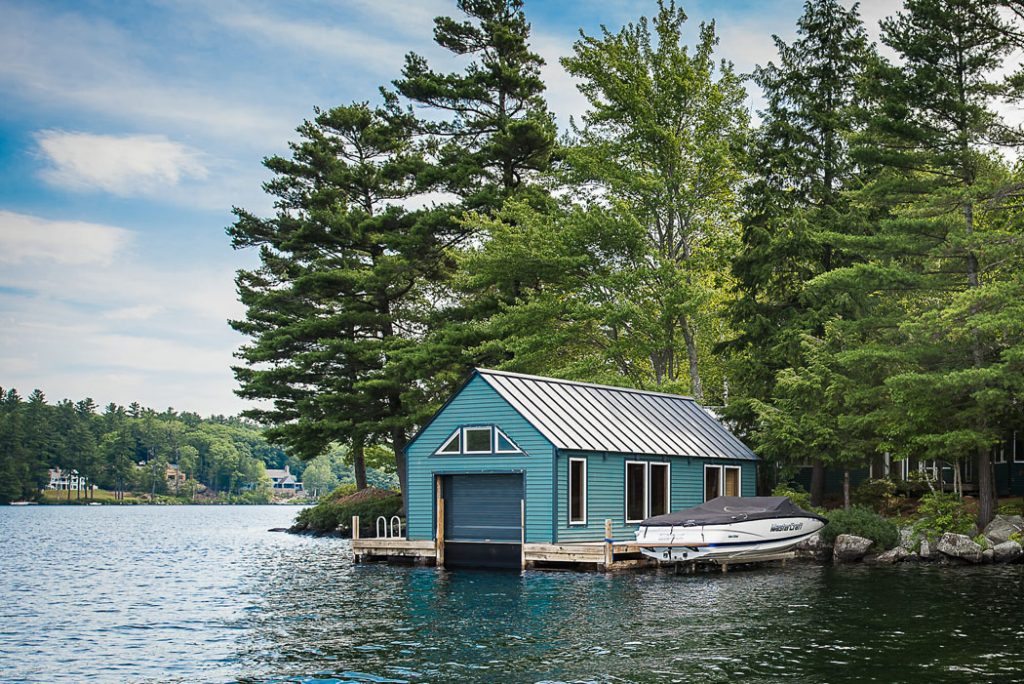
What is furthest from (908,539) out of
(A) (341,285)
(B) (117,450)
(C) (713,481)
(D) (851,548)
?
(B) (117,450)

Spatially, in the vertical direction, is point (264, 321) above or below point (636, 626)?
above

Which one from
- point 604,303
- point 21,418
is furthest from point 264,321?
point 21,418

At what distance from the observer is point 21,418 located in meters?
138

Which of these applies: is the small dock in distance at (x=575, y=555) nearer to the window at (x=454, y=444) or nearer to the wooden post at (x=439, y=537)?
the wooden post at (x=439, y=537)

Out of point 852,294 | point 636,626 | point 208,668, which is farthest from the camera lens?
point 852,294

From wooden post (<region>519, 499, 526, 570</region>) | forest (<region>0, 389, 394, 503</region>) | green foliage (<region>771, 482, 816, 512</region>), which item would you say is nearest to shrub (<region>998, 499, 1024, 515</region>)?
green foliage (<region>771, 482, 816, 512</region>)

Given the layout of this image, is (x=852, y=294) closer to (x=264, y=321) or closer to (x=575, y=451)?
(x=575, y=451)

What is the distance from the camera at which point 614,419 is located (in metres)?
35.0

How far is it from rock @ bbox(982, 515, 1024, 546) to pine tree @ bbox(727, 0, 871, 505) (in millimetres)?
8386

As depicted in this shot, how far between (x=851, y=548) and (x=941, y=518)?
3156 mm

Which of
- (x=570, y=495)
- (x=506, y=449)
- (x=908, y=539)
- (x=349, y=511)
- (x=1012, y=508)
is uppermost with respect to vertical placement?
(x=506, y=449)

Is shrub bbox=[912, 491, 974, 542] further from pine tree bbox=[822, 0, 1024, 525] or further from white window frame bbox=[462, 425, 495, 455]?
white window frame bbox=[462, 425, 495, 455]

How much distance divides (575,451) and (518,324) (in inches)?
610

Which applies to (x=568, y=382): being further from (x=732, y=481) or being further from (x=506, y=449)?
(x=732, y=481)
